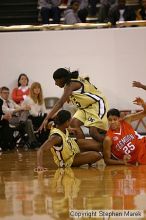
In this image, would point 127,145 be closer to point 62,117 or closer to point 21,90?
point 62,117

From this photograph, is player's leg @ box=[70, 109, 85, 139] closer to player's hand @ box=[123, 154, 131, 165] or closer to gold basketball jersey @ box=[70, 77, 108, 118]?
gold basketball jersey @ box=[70, 77, 108, 118]

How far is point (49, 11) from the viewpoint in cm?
1371

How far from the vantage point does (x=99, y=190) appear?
19.0 feet

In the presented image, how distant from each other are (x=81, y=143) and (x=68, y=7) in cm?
642

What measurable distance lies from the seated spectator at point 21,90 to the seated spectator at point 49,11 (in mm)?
2039

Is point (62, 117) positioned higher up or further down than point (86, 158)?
higher up

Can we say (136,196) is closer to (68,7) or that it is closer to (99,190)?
(99,190)

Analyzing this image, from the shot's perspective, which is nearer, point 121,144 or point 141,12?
point 121,144

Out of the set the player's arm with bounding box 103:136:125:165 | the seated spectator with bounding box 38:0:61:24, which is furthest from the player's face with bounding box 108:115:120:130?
the seated spectator with bounding box 38:0:61:24

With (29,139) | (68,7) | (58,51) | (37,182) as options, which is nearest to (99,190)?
(37,182)

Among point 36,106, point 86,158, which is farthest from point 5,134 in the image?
point 86,158

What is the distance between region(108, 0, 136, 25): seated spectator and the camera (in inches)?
491

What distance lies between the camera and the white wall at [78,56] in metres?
12.5

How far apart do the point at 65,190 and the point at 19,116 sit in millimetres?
5506
